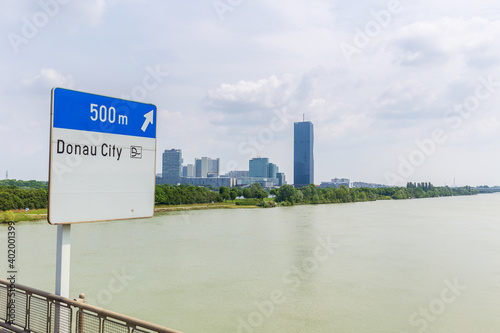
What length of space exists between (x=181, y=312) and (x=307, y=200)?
54034mm

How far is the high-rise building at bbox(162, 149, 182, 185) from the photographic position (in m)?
104

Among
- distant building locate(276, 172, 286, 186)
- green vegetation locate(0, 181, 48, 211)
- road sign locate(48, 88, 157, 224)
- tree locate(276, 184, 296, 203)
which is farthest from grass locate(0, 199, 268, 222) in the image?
distant building locate(276, 172, 286, 186)

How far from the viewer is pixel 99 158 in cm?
433

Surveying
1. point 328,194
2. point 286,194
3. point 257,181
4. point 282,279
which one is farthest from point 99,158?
point 257,181

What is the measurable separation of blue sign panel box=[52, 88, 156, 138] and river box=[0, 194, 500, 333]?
5932mm

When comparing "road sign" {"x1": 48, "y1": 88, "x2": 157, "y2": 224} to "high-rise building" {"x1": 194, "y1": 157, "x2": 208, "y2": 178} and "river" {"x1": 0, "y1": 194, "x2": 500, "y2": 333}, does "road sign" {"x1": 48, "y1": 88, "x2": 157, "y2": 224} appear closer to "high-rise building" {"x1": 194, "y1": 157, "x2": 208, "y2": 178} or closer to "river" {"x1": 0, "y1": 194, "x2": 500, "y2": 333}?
"river" {"x1": 0, "y1": 194, "x2": 500, "y2": 333}

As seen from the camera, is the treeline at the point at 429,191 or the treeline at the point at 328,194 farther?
the treeline at the point at 429,191

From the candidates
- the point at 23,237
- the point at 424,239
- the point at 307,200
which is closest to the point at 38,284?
the point at 23,237

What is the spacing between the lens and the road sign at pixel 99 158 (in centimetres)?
395

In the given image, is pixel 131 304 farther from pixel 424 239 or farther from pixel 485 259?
pixel 424 239

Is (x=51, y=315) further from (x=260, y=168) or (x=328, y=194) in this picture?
(x=260, y=168)

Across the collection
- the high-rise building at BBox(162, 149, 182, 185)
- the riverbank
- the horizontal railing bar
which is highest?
the high-rise building at BBox(162, 149, 182, 185)

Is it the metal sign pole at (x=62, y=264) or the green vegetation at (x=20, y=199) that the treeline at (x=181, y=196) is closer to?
the green vegetation at (x=20, y=199)

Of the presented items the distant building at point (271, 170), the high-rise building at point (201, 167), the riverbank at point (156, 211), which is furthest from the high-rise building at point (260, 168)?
the riverbank at point (156, 211)
